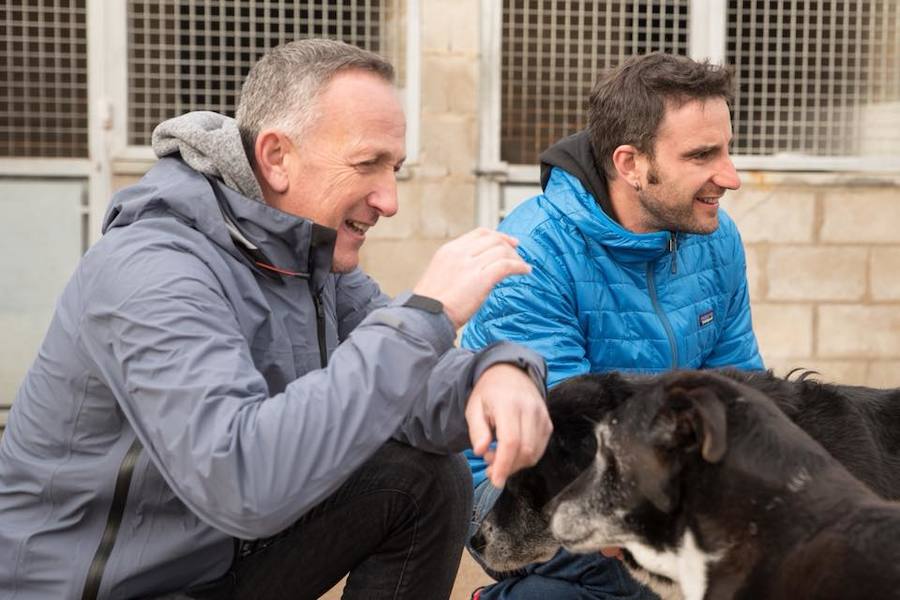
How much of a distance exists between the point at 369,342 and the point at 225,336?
11.7 inches

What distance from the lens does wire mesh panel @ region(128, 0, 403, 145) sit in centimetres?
697

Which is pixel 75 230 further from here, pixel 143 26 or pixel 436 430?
pixel 436 430

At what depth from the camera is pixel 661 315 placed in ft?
12.9

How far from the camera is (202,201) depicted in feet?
9.40

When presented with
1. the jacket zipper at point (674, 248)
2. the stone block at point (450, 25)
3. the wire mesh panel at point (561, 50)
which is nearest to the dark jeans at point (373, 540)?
the jacket zipper at point (674, 248)

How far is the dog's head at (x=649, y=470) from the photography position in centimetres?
257

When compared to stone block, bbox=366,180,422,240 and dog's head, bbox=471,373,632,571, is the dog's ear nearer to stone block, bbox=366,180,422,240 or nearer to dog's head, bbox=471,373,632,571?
dog's head, bbox=471,373,632,571

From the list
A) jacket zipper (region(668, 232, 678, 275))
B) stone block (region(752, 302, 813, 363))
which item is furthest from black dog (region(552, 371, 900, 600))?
stone block (region(752, 302, 813, 363))

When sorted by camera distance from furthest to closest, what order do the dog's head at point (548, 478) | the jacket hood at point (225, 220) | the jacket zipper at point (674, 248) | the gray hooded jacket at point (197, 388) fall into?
the jacket zipper at point (674, 248)
the dog's head at point (548, 478)
the jacket hood at point (225, 220)
the gray hooded jacket at point (197, 388)

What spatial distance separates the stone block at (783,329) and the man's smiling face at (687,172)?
3.51m

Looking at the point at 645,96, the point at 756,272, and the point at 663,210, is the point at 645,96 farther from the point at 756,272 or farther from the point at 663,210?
the point at 756,272

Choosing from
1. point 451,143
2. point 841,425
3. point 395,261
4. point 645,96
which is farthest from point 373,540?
point 451,143

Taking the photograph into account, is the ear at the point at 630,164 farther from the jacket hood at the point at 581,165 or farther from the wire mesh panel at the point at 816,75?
the wire mesh panel at the point at 816,75

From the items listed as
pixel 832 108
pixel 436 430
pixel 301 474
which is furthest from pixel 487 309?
pixel 832 108
